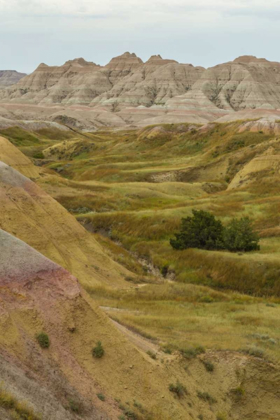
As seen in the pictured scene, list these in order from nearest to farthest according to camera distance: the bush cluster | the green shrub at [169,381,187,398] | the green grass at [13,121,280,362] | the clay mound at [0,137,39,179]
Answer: the green shrub at [169,381,187,398]
the green grass at [13,121,280,362]
the bush cluster
the clay mound at [0,137,39,179]

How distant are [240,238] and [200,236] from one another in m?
2.69

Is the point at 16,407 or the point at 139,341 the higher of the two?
the point at 16,407

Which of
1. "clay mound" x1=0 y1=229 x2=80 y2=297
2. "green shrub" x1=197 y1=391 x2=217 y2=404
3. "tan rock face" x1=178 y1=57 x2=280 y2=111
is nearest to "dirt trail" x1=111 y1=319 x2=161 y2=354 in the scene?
"green shrub" x1=197 y1=391 x2=217 y2=404

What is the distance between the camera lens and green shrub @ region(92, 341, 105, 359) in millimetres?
11883

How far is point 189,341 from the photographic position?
49.8ft

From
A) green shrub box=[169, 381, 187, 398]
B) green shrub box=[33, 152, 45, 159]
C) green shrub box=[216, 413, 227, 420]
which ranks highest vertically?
green shrub box=[33, 152, 45, 159]

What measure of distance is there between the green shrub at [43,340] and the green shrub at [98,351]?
4.40 ft

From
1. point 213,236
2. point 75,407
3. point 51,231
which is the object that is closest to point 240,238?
point 213,236

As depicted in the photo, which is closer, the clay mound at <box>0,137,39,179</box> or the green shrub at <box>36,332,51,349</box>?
the green shrub at <box>36,332,51,349</box>

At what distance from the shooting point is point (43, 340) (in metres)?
11.0

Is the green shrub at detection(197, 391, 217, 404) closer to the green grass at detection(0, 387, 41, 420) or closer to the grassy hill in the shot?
the grassy hill

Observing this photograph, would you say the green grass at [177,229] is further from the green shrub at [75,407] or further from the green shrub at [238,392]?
the green shrub at [75,407]

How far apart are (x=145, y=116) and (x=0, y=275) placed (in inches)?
6386

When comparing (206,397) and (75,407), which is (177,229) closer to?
(206,397)
